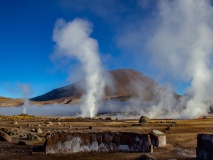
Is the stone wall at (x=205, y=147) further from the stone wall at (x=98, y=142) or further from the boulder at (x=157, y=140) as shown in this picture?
the boulder at (x=157, y=140)

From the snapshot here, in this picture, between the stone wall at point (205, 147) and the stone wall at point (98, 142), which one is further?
the stone wall at point (98, 142)

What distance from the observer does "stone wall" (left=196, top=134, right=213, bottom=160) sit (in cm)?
1764

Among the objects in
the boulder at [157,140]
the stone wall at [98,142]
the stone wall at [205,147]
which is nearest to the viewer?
the stone wall at [205,147]

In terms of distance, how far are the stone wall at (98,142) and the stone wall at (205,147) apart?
149 inches

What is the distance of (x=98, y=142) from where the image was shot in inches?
868

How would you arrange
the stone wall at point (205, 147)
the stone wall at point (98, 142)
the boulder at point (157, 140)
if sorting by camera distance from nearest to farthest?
the stone wall at point (205, 147)
the stone wall at point (98, 142)
the boulder at point (157, 140)

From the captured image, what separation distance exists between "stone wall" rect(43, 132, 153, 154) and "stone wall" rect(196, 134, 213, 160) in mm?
3786

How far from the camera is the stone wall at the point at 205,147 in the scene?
17642 mm

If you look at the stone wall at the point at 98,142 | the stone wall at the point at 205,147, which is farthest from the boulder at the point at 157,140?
the stone wall at the point at 205,147

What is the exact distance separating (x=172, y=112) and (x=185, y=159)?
93965mm

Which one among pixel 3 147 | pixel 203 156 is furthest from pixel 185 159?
pixel 3 147

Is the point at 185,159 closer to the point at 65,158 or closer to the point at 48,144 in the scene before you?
the point at 65,158

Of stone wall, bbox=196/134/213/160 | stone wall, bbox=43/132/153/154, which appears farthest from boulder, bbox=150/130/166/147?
stone wall, bbox=196/134/213/160

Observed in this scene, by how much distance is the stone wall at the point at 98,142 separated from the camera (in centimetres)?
2161
